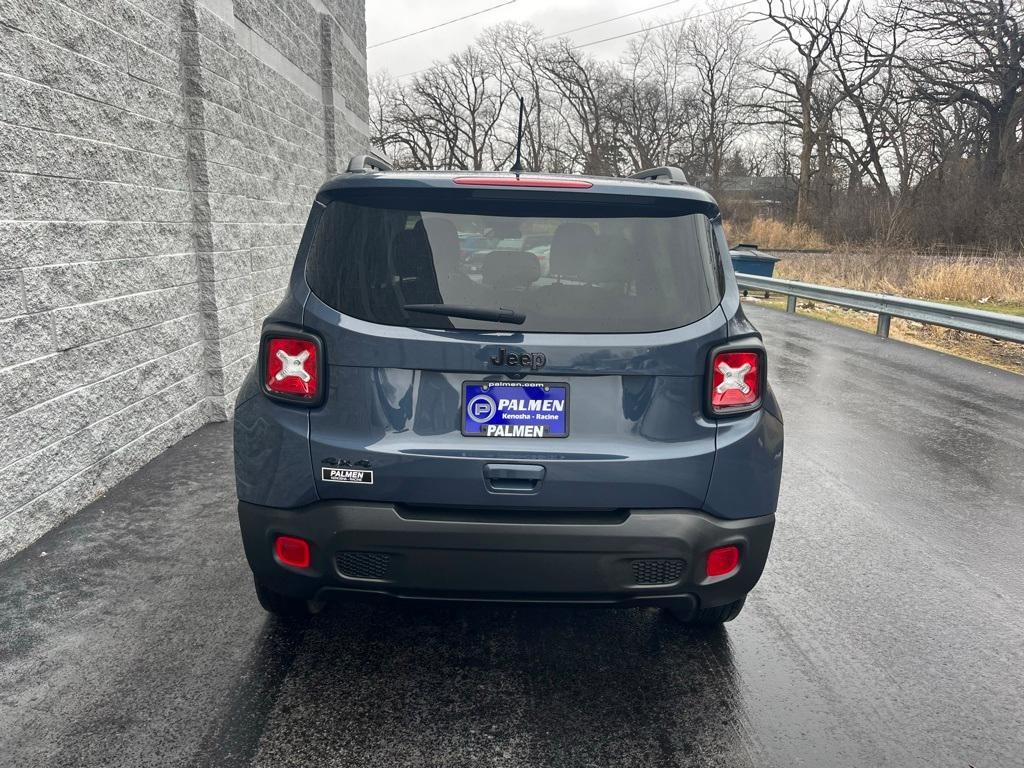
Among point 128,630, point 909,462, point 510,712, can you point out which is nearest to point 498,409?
point 510,712

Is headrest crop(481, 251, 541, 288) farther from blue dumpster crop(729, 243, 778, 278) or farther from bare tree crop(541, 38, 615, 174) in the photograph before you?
bare tree crop(541, 38, 615, 174)

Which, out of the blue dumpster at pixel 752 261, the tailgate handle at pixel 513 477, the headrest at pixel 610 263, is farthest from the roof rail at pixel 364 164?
the blue dumpster at pixel 752 261

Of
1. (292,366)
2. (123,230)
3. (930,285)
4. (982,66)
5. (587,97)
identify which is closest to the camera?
(292,366)

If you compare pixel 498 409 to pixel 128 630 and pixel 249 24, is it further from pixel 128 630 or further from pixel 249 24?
pixel 249 24

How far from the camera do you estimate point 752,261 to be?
71.9ft

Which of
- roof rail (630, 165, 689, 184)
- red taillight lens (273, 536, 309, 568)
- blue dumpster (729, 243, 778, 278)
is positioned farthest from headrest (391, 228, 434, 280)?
blue dumpster (729, 243, 778, 278)

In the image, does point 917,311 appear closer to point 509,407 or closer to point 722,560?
point 722,560

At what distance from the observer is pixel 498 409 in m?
2.76

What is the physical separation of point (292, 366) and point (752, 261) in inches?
808

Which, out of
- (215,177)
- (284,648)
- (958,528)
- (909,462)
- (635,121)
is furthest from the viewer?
(635,121)

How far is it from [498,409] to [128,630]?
1952 mm

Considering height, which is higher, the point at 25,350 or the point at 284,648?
the point at 25,350

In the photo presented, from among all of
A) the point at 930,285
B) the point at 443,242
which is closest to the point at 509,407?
the point at 443,242

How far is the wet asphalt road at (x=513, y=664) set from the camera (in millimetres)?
2713
